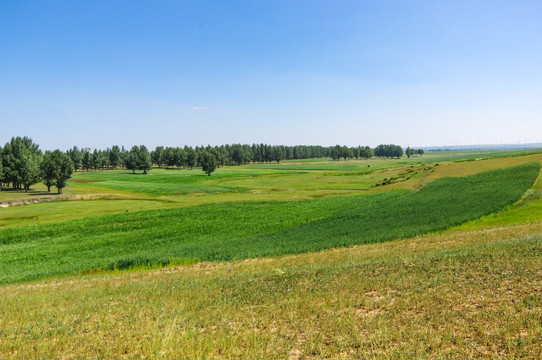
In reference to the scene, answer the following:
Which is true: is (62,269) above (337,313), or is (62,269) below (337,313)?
below

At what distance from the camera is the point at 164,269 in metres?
21.9

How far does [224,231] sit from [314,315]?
88.0 feet

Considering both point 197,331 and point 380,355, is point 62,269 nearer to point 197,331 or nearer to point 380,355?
point 197,331

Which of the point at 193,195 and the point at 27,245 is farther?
the point at 193,195

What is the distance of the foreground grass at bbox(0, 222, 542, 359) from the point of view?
7.69 metres

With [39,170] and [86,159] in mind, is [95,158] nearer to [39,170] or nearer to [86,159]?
[86,159]

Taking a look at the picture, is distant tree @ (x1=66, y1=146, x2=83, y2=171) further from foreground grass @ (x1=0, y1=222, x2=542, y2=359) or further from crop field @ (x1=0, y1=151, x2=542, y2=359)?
foreground grass @ (x1=0, y1=222, x2=542, y2=359)

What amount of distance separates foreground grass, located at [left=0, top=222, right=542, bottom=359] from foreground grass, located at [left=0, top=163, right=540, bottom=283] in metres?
10.2

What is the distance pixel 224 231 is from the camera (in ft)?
117

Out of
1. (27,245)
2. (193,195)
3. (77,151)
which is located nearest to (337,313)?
(27,245)

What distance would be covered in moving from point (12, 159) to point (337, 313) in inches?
4828

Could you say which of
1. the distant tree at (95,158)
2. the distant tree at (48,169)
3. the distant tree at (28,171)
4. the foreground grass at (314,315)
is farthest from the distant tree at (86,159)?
the foreground grass at (314,315)

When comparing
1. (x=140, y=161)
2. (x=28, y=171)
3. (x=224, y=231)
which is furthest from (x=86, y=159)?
(x=224, y=231)

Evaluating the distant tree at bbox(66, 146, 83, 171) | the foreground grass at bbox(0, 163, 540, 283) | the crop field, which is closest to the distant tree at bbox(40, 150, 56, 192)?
the foreground grass at bbox(0, 163, 540, 283)
